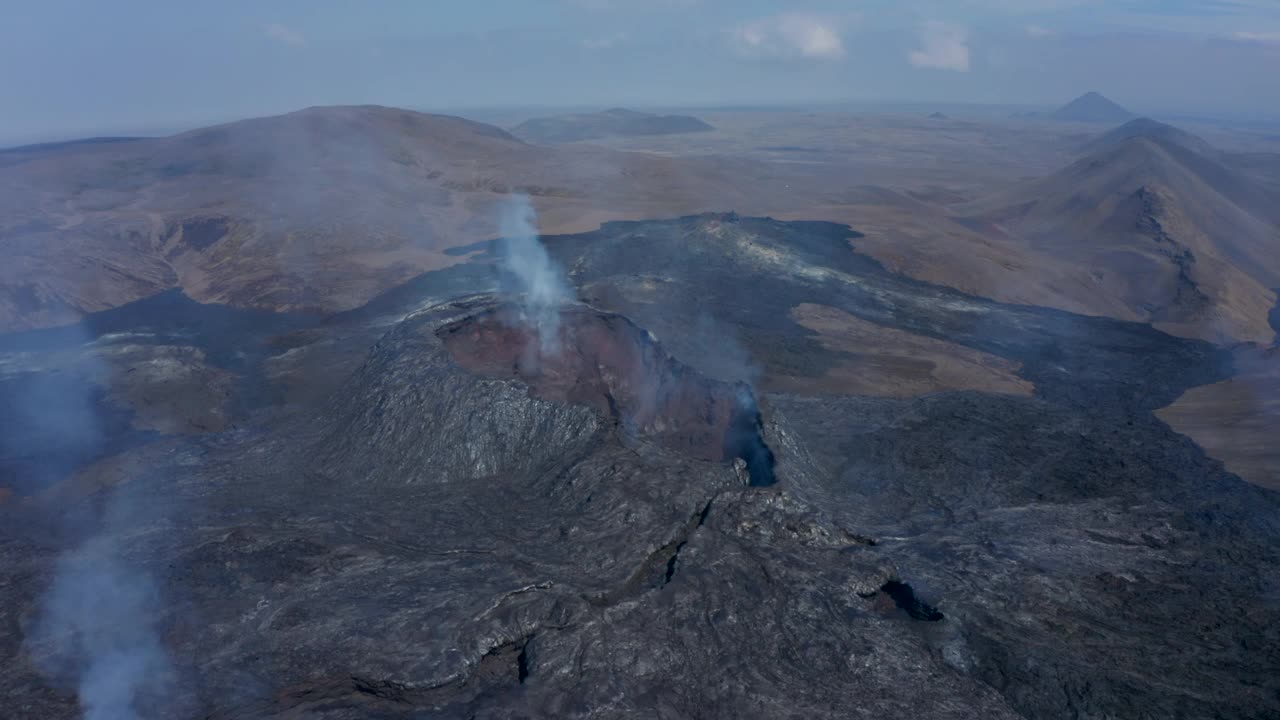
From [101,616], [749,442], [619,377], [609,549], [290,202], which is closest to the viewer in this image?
[101,616]

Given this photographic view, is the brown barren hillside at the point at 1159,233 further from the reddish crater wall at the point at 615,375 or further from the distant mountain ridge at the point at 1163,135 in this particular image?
the reddish crater wall at the point at 615,375

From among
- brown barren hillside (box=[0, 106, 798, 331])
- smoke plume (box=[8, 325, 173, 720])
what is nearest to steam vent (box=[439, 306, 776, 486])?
smoke plume (box=[8, 325, 173, 720])

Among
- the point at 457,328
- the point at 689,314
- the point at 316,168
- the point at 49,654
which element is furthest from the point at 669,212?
the point at 49,654

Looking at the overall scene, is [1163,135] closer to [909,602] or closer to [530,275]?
[530,275]

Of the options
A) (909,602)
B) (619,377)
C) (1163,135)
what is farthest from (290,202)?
(1163,135)

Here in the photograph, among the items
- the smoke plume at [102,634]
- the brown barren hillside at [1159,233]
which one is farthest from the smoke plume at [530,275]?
the brown barren hillside at [1159,233]

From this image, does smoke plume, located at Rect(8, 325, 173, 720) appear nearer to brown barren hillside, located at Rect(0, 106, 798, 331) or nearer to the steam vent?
the steam vent

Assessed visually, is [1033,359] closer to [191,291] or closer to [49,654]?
[49,654]

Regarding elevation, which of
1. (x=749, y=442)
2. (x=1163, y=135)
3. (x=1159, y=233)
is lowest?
(x=749, y=442)
